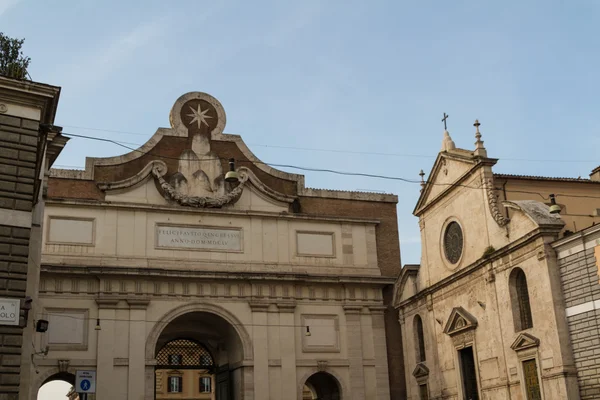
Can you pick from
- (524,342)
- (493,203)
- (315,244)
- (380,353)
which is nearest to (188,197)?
(315,244)

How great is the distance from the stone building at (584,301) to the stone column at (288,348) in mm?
11144

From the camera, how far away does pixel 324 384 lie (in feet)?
98.9

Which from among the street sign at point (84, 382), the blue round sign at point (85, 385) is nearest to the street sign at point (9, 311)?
the street sign at point (84, 382)

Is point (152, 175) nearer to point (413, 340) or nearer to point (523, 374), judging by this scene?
point (413, 340)

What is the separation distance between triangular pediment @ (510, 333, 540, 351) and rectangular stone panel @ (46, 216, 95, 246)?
14.7 m

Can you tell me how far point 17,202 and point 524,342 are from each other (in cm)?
1376

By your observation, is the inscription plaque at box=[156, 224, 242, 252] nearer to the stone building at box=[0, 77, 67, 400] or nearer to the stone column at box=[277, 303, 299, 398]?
the stone column at box=[277, 303, 299, 398]

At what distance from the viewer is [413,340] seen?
93.5ft

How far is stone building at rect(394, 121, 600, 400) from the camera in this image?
2033cm

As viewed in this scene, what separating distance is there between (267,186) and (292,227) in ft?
6.13

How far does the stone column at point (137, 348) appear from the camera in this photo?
25.7m

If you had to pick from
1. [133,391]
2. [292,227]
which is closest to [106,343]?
[133,391]

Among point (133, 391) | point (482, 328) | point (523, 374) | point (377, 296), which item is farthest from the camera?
point (377, 296)

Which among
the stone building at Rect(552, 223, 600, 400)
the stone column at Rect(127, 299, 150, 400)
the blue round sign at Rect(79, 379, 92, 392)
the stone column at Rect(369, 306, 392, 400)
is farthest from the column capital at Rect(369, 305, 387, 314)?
the blue round sign at Rect(79, 379, 92, 392)
